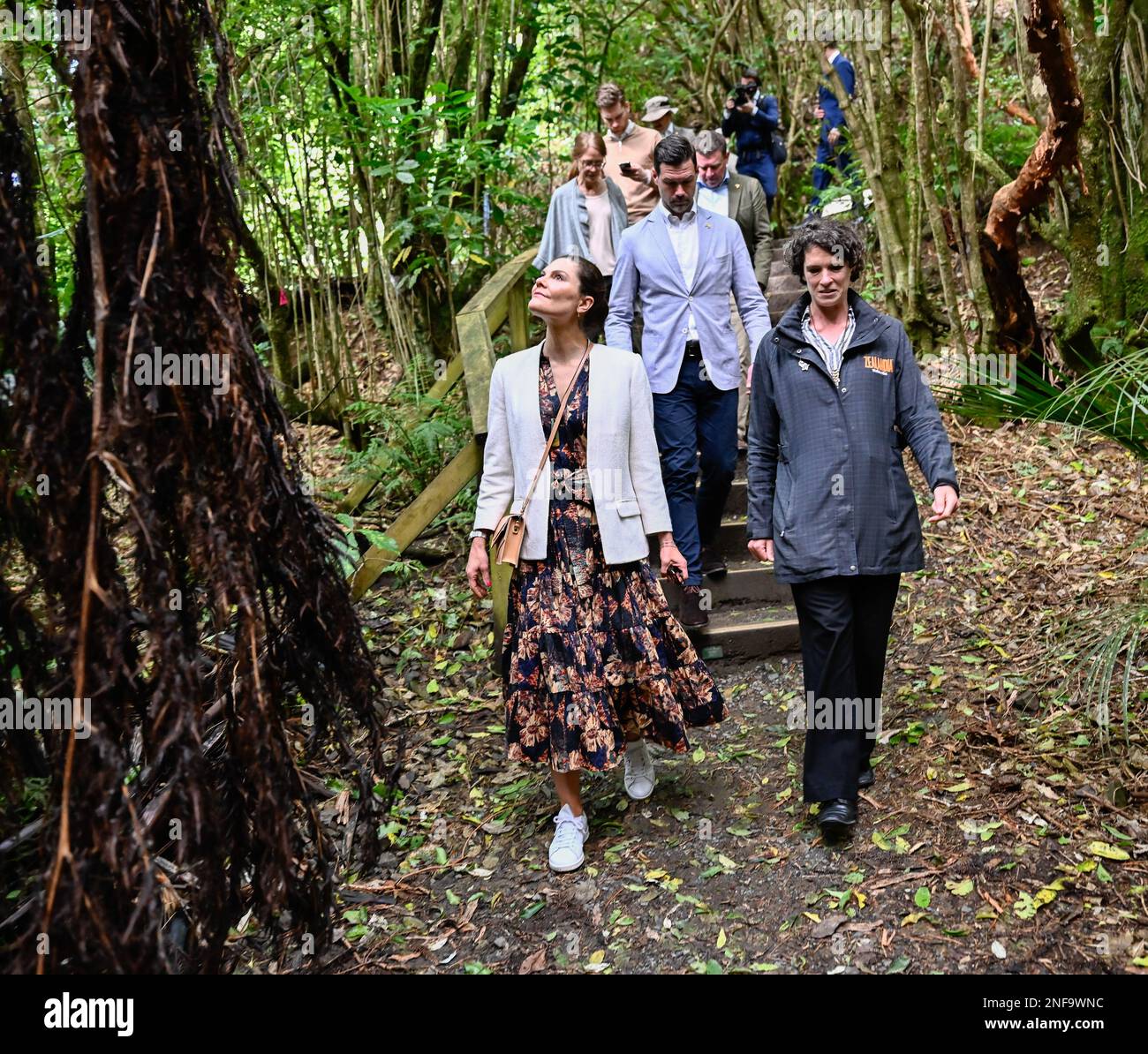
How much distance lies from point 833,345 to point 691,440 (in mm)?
1317

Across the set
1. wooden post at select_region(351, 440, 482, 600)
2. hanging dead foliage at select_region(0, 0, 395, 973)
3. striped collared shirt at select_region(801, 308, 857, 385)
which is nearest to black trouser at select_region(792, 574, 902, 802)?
striped collared shirt at select_region(801, 308, 857, 385)

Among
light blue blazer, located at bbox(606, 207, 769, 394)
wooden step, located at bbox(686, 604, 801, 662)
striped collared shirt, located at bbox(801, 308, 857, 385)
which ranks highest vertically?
light blue blazer, located at bbox(606, 207, 769, 394)

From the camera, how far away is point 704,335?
4.90m

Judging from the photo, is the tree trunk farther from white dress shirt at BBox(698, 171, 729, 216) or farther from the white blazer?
the white blazer

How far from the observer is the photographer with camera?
9.16 meters

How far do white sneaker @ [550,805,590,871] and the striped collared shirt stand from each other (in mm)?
1797

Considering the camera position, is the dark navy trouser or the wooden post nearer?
the dark navy trouser

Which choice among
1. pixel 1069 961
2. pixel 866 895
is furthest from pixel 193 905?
pixel 1069 961

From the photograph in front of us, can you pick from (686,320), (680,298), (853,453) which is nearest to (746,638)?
(686,320)

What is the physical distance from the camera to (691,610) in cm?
520

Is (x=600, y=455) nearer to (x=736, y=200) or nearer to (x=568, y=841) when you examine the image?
(x=568, y=841)

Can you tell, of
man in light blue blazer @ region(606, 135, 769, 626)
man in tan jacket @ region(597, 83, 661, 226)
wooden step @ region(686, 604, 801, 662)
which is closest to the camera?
man in light blue blazer @ region(606, 135, 769, 626)

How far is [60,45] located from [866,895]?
321 cm

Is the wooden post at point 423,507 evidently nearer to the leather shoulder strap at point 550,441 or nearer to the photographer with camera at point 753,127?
the leather shoulder strap at point 550,441
